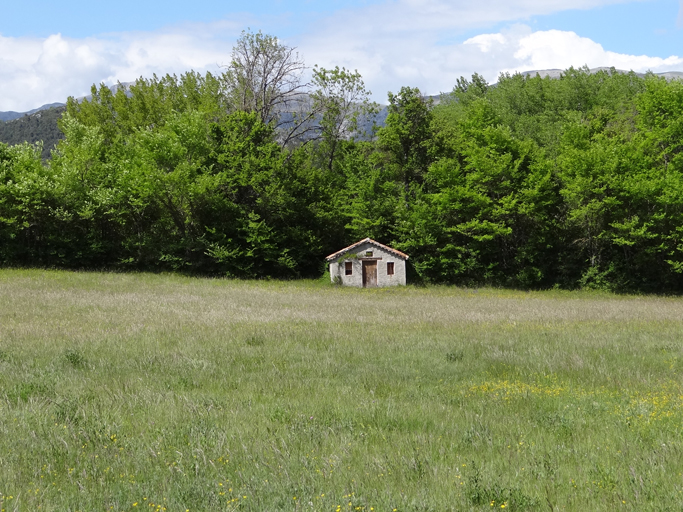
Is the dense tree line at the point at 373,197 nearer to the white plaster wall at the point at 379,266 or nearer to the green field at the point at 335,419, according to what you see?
the white plaster wall at the point at 379,266

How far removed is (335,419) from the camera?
6766mm

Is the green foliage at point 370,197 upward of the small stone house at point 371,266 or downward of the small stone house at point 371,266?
upward

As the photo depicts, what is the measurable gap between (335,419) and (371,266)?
33840 mm

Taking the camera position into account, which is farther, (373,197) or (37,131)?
(37,131)

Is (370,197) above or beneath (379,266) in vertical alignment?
above

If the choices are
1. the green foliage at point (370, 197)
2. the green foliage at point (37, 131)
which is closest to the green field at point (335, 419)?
→ the green foliage at point (370, 197)

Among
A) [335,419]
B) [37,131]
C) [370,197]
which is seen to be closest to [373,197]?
[370,197]

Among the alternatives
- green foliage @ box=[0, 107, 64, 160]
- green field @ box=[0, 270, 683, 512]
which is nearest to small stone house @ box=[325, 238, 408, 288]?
green field @ box=[0, 270, 683, 512]

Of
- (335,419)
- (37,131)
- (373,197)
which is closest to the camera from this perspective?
(335,419)

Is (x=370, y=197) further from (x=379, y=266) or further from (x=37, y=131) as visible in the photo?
(x=37, y=131)

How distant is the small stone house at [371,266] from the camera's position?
40.4 metres

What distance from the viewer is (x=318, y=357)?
1134 centimetres

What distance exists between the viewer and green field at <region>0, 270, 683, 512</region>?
4.62 metres

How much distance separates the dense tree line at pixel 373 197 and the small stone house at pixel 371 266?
1.38 m
